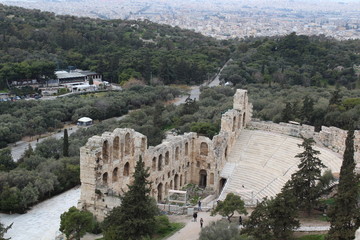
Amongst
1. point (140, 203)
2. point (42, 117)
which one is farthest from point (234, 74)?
point (140, 203)

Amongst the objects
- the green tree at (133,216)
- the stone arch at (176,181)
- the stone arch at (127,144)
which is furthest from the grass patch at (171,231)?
the stone arch at (176,181)

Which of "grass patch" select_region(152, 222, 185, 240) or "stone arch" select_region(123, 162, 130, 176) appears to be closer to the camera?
"grass patch" select_region(152, 222, 185, 240)

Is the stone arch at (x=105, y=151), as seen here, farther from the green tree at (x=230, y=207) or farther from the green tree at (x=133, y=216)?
the green tree at (x=230, y=207)

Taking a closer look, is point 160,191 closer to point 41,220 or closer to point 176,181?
point 176,181

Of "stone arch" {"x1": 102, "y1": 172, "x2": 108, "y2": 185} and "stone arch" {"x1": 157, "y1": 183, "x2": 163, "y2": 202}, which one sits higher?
"stone arch" {"x1": 102, "y1": 172, "x2": 108, "y2": 185}

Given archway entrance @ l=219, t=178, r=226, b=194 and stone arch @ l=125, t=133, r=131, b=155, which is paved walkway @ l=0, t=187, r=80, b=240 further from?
→ archway entrance @ l=219, t=178, r=226, b=194

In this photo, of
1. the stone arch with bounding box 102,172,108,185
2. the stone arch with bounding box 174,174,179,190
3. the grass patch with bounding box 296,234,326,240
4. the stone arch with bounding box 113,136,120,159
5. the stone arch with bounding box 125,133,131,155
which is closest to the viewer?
the grass patch with bounding box 296,234,326,240

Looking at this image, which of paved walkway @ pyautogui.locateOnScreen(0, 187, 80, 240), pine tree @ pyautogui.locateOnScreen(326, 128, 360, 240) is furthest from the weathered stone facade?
pine tree @ pyautogui.locateOnScreen(326, 128, 360, 240)

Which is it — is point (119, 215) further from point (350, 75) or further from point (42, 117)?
point (350, 75)

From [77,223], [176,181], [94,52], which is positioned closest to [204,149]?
[176,181]
